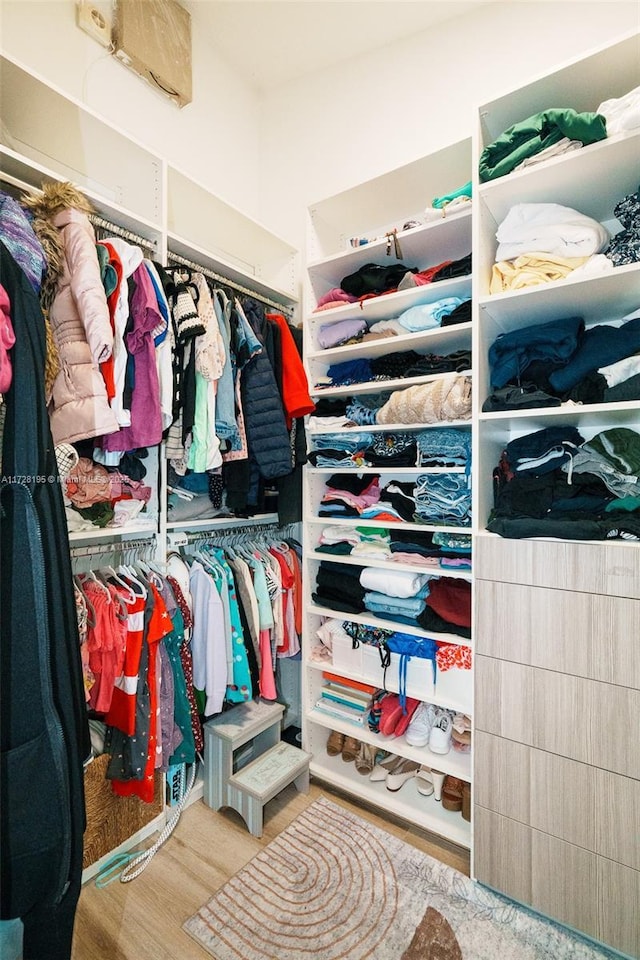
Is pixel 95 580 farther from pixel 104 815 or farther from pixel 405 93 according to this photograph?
pixel 405 93

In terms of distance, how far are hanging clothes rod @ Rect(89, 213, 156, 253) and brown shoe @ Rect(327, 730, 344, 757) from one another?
2259mm

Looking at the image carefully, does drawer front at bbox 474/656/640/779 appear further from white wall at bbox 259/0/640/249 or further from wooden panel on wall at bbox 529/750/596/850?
white wall at bbox 259/0/640/249

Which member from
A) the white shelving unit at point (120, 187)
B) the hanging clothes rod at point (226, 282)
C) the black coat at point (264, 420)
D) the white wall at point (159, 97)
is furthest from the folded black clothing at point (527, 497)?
the white wall at point (159, 97)

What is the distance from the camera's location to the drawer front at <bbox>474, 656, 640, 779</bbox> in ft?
4.14

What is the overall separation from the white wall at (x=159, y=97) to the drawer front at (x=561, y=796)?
258 centimetres

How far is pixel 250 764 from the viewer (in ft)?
6.11

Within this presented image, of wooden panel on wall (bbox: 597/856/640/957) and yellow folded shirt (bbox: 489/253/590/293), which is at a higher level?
yellow folded shirt (bbox: 489/253/590/293)

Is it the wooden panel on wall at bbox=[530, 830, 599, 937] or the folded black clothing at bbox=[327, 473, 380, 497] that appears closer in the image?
the wooden panel on wall at bbox=[530, 830, 599, 937]

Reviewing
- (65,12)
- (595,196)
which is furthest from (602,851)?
(65,12)

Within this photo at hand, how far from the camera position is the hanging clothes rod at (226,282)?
5.90ft

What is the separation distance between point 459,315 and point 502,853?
6.13 feet

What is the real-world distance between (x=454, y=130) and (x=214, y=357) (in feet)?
5.16

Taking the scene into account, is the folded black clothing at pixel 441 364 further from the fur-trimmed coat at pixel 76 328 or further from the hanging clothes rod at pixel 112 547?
the hanging clothes rod at pixel 112 547

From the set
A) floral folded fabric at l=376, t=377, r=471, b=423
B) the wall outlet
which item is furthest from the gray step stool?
the wall outlet
